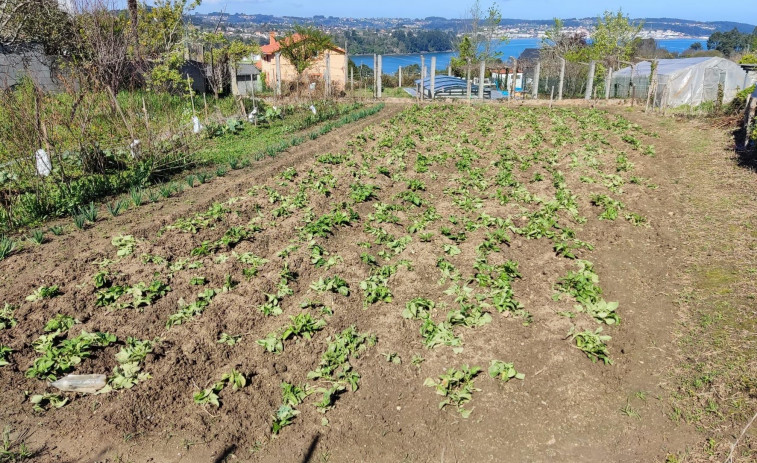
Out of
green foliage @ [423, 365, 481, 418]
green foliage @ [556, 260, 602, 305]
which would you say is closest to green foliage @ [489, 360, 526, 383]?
green foliage @ [423, 365, 481, 418]

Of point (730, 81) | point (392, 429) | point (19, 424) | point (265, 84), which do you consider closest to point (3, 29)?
point (265, 84)

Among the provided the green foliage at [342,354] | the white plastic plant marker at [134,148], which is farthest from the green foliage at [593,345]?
the white plastic plant marker at [134,148]

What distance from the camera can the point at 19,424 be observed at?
144 inches

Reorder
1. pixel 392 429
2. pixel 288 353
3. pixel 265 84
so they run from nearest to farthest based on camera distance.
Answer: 1. pixel 392 429
2. pixel 288 353
3. pixel 265 84

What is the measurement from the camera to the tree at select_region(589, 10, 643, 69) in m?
33.3

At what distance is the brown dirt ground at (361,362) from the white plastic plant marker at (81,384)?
72 mm

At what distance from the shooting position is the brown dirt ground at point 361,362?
11.6 feet

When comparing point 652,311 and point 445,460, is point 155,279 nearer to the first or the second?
point 445,460

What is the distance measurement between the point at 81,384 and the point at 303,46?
904 inches

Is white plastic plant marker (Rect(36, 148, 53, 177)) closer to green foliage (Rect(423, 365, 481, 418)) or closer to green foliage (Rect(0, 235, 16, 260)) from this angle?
green foliage (Rect(0, 235, 16, 260))

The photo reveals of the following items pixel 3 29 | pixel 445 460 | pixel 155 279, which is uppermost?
pixel 3 29

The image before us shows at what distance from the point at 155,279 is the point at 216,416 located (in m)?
2.20

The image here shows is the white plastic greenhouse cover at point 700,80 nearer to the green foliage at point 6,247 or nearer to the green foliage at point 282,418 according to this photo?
the green foliage at point 282,418

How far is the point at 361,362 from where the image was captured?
4344 mm
